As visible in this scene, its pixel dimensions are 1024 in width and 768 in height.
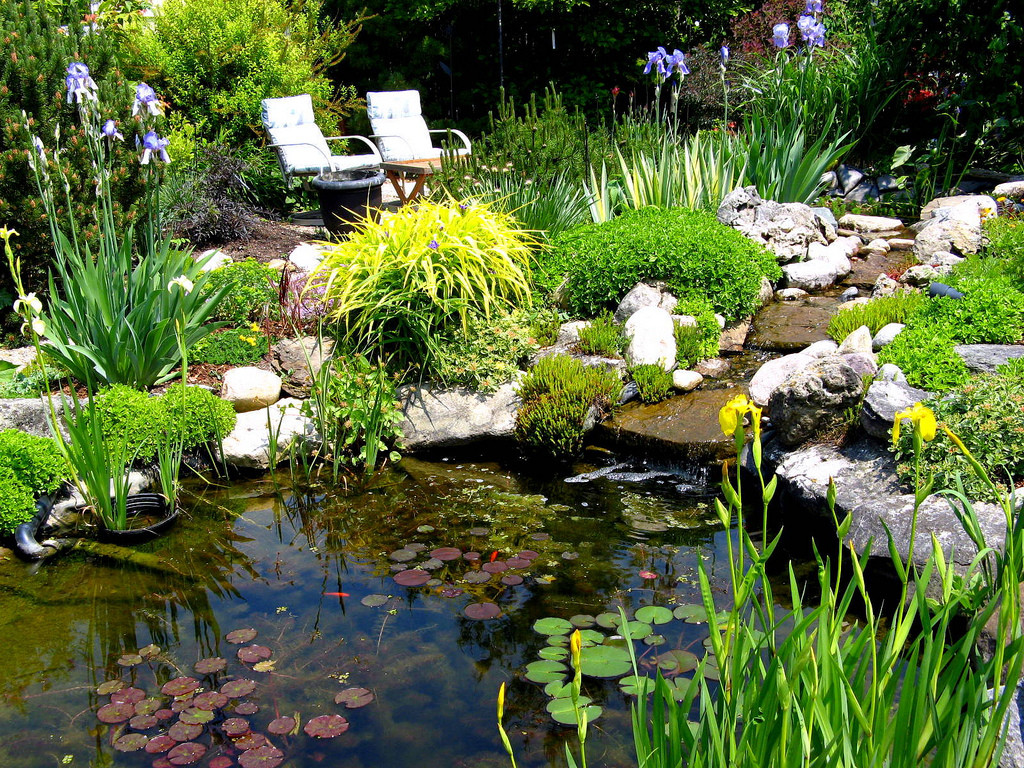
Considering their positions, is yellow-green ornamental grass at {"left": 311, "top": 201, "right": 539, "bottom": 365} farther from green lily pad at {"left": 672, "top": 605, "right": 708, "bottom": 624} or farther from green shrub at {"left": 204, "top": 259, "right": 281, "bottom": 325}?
green lily pad at {"left": 672, "top": 605, "right": 708, "bottom": 624}

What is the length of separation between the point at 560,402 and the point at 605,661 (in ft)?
6.43

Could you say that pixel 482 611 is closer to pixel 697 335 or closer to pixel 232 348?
pixel 697 335

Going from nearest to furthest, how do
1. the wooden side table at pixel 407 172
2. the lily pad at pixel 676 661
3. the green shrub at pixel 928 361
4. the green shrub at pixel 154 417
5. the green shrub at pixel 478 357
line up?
the lily pad at pixel 676 661 → the green shrub at pixel 928 361 → the green shrub at pixel 154 417 → the green shrub at pixel 478 357 → the wooden side table at pixel 407 172

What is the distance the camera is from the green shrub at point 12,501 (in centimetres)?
374

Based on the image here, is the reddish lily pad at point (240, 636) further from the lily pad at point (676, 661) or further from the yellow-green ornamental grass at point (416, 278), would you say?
the yellow-green ornamental grass at point (416, 278)

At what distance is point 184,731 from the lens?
2693mm

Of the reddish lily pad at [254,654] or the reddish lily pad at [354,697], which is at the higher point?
the reddish lily pad at [354,697]

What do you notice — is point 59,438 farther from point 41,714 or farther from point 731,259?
point 731,259

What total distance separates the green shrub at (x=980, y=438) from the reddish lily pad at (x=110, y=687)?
10.1 feet

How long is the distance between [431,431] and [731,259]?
2365mm

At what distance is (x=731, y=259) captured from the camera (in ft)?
18.7

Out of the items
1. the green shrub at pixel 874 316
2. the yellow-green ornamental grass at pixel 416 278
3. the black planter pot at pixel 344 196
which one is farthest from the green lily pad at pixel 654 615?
the black planter pot at pixel 344 196

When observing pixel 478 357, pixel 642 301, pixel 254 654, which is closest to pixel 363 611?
pixel 254 654

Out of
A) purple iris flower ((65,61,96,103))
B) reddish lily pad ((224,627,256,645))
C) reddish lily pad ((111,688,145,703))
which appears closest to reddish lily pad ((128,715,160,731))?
reddish lily pad ((111,688,145,703))
